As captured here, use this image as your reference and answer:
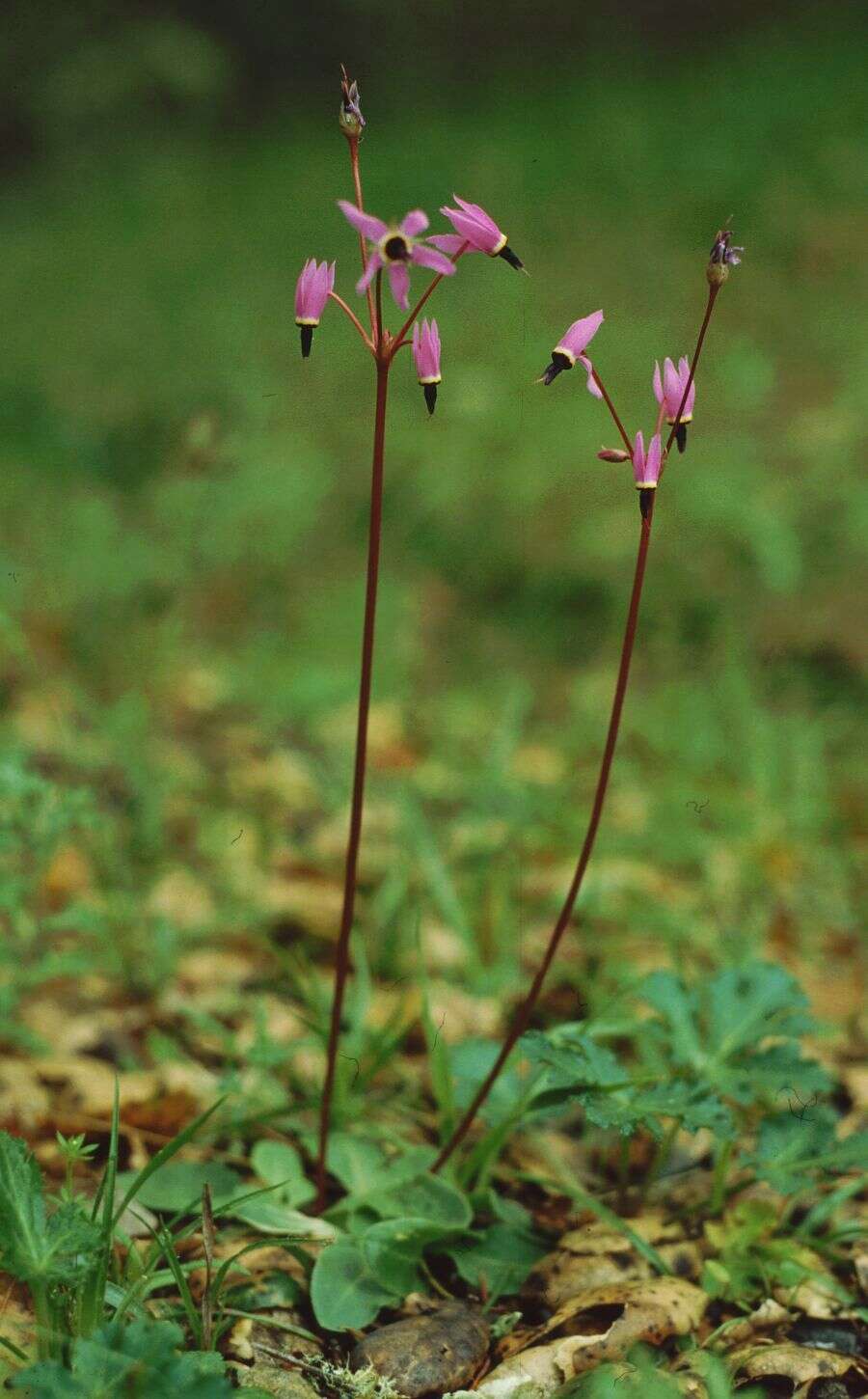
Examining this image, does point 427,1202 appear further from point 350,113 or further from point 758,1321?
point 350,113

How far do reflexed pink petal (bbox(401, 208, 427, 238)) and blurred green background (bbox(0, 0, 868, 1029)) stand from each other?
1.07 meters

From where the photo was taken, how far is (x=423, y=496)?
4223 mm

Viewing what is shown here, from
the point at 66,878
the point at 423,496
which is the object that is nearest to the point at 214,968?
the point at 66,878

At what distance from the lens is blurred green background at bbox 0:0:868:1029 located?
2.80 metres

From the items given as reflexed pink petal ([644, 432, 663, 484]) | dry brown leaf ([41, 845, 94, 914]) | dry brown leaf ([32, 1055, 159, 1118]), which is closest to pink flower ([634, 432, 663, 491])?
reflexed pink petal ([644, 432, 663, 484])

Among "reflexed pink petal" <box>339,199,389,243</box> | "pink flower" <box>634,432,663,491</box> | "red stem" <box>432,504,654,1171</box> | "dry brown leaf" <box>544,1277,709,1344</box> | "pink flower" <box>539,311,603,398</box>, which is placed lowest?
"dry brown leaf" <box>544,1277,709,1344</box>

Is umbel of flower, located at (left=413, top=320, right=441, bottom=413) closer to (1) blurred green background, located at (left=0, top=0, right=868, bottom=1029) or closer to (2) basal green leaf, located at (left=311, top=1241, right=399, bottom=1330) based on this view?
(1) blurred green background, located at (left=0, top=0, right=868, bottom=1029)

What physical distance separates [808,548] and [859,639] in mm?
481

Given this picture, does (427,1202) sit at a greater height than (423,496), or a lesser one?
lesser

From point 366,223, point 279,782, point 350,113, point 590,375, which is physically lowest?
point 279,782

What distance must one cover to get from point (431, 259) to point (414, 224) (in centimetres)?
4

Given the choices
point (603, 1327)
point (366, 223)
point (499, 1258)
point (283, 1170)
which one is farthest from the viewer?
point (283, 1170)

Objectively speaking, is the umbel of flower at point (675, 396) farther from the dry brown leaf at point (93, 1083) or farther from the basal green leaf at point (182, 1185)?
the dry brown leaf at point (93, 1083)

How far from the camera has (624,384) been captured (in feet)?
14.7
